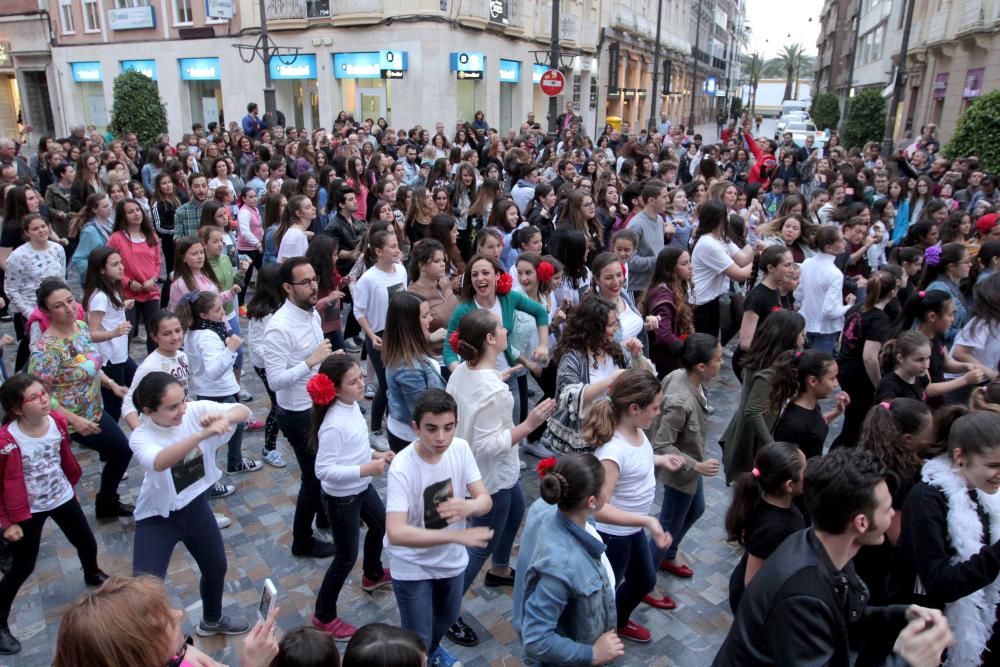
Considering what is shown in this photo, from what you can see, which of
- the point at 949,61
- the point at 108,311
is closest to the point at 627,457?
the point at 108,311

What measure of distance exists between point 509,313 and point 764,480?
2529 millimetres

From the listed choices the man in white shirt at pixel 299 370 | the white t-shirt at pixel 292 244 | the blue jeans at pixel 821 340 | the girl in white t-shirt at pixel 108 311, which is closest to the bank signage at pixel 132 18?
the white t-shirt at pixel 292 244

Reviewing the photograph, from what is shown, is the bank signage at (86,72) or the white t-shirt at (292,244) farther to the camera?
the bank signage at (86,72)

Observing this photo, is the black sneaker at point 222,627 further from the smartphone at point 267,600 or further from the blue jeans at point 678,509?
the blue jeans at point 678,509

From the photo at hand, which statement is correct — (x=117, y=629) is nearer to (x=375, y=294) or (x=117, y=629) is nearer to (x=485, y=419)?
(x=485, y=419)

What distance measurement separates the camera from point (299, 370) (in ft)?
14.4

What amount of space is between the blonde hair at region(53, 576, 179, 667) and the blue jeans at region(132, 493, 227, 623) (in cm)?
163

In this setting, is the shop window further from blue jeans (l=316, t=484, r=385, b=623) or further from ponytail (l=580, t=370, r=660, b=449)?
ponytail (l=580, t=370, r=660, b=449)

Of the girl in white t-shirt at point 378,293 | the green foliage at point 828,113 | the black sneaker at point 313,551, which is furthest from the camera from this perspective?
the green foliage at point 828,113

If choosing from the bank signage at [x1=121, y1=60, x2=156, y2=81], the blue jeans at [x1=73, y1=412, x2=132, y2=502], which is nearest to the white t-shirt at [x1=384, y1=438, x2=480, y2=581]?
the blue jeans at [x1=73, y1=412, x2=132, y2=502]

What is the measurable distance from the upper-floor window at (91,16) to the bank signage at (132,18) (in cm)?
96

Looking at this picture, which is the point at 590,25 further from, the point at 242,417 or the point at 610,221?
the point at 242,417

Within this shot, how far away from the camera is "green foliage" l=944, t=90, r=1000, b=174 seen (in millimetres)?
12523

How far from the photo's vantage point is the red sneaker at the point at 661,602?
4.18 m
